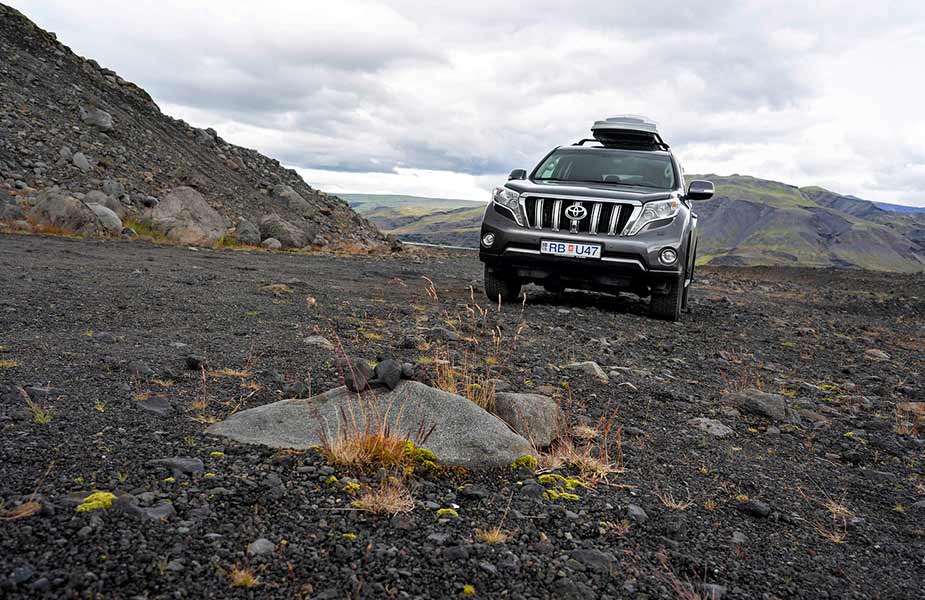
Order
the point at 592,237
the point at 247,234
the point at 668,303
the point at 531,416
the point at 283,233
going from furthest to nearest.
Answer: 1. the point at 283,233
2. the point at 247,234
3. the point at 668,303
4. the point at 592,237
5. the point at 531,416

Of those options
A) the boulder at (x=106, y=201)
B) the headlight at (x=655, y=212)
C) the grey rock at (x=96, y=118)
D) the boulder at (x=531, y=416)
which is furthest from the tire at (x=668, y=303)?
the grey rock at (x=96, y=118)

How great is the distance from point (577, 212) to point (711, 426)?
3.85m

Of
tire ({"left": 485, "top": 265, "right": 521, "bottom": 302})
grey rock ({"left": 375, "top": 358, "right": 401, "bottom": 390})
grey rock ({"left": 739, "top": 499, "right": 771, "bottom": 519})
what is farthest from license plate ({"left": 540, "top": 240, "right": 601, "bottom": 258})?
grey rock ({"left": 739, "top": 499, "right": 771, "bottom": 519})

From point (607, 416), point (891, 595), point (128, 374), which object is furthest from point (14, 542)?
point (607, 416)

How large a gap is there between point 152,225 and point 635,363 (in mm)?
12596

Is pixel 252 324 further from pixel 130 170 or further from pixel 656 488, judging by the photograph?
pixel 130 170

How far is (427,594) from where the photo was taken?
75.0 inches

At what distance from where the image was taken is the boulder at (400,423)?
9.57ft

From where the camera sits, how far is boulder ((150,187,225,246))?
14.7m

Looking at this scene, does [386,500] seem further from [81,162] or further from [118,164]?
[118,164]

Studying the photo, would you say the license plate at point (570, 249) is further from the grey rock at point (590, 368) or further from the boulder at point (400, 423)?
the boulder at point (400, 423)

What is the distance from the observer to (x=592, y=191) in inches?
292

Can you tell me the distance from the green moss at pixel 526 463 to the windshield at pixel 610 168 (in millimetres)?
5810

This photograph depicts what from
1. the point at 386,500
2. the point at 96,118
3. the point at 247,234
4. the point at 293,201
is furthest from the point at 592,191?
the point at 293,201
